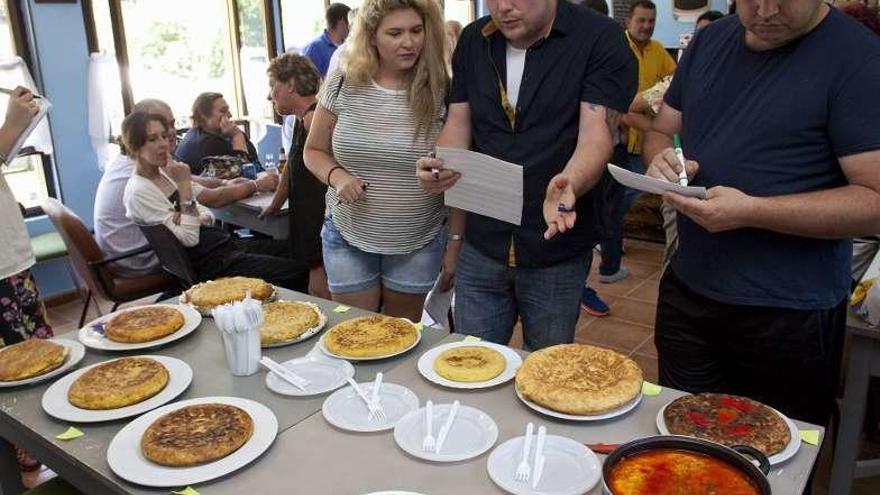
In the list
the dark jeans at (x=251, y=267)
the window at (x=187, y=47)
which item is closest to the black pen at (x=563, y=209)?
the dark jeans at (x=251, y=267)

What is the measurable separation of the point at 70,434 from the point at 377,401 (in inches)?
21.5

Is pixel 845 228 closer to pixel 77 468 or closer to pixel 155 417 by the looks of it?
pixel 155 417

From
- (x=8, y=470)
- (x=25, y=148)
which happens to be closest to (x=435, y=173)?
(x=8, y=470)

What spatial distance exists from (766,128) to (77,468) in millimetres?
1415

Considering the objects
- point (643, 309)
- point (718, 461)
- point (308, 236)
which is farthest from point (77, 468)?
point (643, 309)

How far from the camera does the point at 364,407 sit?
4.17 feet

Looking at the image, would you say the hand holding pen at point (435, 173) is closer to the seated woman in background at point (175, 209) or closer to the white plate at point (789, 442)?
the white plate at point (789, 442)

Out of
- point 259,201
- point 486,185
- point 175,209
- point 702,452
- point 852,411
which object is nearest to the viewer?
point 702,452

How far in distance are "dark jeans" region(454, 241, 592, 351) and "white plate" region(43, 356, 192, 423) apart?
75 cm

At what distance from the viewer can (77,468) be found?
115cm

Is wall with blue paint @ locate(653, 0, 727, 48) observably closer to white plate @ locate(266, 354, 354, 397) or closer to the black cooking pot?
white plate @ locate(266, 354, 354, 397)

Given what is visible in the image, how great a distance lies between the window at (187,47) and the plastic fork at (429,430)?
417 centimetres

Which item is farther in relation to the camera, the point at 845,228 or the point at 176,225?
the point at 176,225

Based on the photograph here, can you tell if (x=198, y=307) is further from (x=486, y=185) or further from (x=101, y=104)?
(x=101, y=104)
